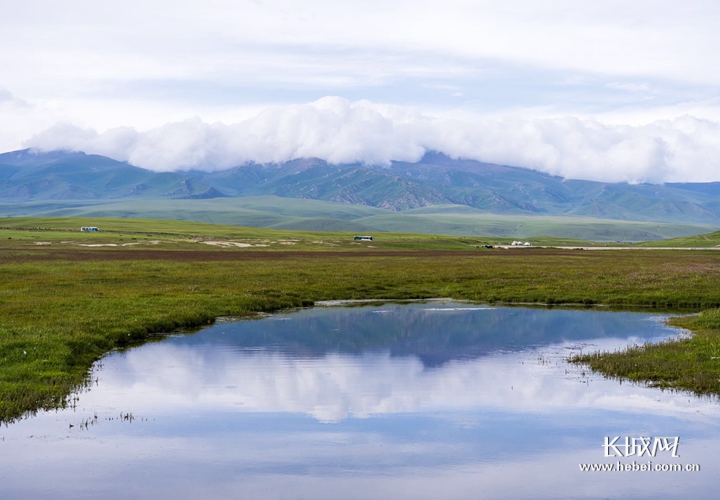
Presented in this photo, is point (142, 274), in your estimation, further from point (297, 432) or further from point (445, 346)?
point (297, 432)

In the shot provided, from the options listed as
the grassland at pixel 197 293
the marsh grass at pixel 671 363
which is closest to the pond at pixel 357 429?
the marsh grass at pixel 671 363

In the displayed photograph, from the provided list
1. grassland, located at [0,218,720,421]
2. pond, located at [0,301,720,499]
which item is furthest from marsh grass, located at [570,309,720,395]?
pond, located at [0,301,720,499]

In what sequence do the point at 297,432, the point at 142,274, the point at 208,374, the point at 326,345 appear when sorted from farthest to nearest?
the point at 142,274 < the point at 326,345 < the point at 208,374 < the point at 297,432

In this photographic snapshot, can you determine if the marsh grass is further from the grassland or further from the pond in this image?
the pond

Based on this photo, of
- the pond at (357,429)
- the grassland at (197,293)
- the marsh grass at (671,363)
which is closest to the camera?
the pond at (357,429)

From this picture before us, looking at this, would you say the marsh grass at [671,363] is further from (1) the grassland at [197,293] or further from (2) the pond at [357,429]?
(2) the pond at [357,429]

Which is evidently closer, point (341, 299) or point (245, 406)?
point (245, 406)

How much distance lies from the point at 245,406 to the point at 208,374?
Result: 5.57 m

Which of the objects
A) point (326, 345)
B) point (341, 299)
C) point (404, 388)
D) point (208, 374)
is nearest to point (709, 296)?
point (341, 299)

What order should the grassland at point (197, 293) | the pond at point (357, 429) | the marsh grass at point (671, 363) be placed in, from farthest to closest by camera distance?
the grassland at point (197, 293) → the marsh grass at point (671, 363) → the pond at point (357, 429)

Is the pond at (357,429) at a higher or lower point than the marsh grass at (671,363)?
lower

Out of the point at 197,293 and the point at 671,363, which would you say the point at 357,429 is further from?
the point at 197,293

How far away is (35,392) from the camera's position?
26.0 metres

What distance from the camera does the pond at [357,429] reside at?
18953 millimetres
